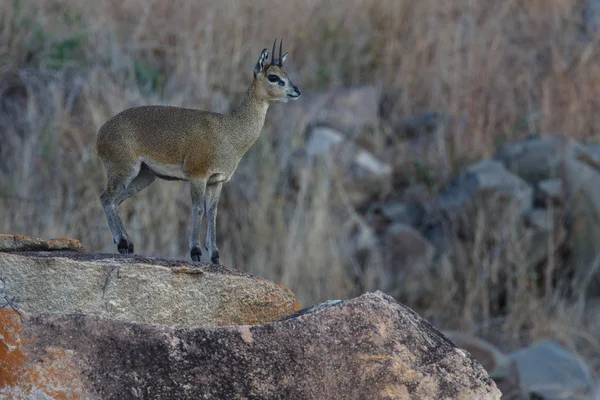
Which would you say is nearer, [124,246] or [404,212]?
[124,246]

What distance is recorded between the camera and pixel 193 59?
18.1 metres

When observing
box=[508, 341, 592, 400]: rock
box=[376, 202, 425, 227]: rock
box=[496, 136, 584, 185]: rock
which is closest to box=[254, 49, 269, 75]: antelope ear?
box=[508, 341, 592, 400]: rock

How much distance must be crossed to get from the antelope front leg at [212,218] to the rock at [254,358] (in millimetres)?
931

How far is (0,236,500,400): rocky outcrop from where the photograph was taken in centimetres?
500

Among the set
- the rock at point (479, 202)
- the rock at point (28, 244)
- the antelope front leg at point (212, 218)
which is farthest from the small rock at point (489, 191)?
the rock at point (28, 244)

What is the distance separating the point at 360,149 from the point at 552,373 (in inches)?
238

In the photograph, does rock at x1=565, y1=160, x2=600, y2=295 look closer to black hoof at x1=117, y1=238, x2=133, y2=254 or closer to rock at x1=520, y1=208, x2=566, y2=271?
rock at x1=520, y1=208, x2=566, y2=271

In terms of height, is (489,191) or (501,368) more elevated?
(489,191)

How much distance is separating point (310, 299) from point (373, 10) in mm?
8110

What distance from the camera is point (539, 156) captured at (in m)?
19.4

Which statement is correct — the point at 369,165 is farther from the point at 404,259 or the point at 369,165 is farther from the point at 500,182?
the point at 500,182

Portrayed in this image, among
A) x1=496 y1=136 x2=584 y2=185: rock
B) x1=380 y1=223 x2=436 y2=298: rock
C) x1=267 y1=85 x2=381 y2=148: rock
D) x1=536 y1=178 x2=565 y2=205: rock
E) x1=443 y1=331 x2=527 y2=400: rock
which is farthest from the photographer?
x1=496 y1=136 x2=584 y2=185: rock

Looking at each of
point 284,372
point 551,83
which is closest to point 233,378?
point 284,372

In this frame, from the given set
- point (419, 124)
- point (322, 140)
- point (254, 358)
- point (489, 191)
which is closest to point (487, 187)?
point (489, 191)
